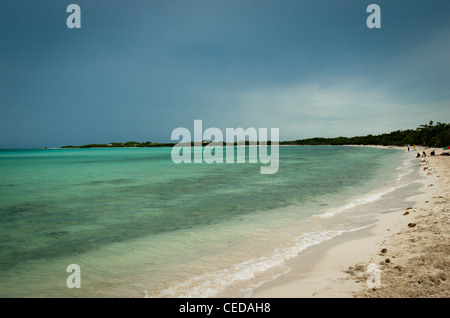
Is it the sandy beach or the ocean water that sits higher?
the sandy beach

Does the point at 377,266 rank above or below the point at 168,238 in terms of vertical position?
above

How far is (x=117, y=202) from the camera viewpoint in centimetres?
1499

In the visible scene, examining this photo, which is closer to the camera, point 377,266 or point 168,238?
point 377,266

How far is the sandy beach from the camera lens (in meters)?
4.24

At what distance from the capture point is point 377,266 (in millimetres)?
5215

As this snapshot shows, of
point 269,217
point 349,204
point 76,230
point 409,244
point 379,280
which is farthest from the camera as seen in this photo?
point 349,204

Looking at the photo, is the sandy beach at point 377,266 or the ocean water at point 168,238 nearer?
the sandy beach at point 377,266

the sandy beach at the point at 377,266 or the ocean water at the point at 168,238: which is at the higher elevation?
the sandy beach at the point at 377,266

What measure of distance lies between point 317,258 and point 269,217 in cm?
461

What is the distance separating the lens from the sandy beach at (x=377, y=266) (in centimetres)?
424

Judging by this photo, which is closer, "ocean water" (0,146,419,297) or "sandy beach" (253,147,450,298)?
"sandy beach" (253,147,450,298)
